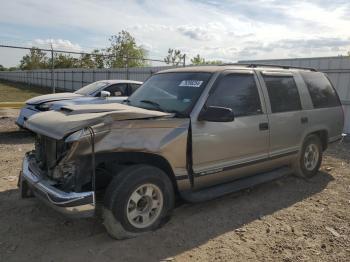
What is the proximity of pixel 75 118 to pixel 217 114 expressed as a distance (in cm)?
158

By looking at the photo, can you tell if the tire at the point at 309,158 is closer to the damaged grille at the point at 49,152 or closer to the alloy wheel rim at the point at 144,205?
the alloy wheel rim at the point at 144,205

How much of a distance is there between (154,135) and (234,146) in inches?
48.9

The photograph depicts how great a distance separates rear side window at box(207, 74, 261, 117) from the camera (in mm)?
4602

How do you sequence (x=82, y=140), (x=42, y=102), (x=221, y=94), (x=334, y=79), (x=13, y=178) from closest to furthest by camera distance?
(x=82, y=140) → (x=221, y=94) → (x=13, y=178) → (x=42, y=102) → (x=334, y=79)

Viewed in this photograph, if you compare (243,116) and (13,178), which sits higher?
(243,116)

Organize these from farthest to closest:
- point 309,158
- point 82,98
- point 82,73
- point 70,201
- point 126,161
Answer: point 82,73
point 82,98
point 309,158
point 126,161
point 70,201

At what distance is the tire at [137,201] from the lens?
3.74m

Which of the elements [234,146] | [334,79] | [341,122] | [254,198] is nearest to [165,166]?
[234,146]

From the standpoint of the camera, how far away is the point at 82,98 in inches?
368

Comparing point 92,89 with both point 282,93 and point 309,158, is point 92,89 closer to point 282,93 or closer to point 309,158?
point 282,93

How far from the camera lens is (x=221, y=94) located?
15.2 ft

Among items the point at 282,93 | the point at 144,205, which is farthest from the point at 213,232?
the point at 282,93

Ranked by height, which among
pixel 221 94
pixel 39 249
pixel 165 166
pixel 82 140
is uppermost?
pixel 221 94

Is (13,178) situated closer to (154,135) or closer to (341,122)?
(154,135)
